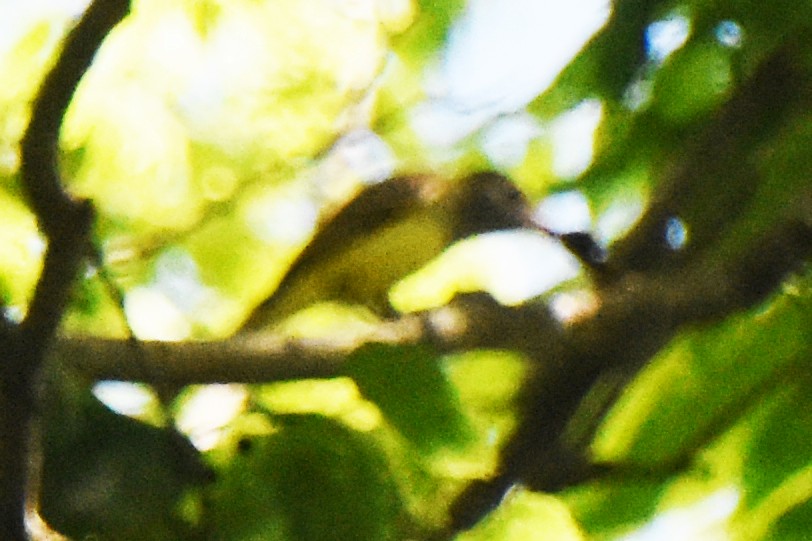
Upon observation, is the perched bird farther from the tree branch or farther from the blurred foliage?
the tree branch

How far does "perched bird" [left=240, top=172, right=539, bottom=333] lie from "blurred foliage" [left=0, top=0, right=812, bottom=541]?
0.15ft

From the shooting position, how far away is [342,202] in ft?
4.28

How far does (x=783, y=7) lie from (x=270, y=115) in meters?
0.54

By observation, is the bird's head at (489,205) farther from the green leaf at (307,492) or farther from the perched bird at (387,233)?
the green leaf at (307,492)

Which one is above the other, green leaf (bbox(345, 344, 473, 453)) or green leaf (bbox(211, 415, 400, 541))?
green leaf (bbox(345, 344, 473, 453))

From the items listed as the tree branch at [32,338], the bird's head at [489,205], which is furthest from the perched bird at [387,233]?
the tree branch at [32,338]

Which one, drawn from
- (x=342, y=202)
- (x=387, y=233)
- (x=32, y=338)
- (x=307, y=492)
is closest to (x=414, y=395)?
(x=307, y=492)

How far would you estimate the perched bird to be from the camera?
1.11 metres

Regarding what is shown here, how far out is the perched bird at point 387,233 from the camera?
3.63ft

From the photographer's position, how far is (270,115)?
1.00 m

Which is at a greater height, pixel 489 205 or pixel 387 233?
pixel 489 205

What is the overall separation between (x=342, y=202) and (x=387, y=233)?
20 centimetres

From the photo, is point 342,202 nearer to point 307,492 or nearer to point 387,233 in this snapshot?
point 387,233

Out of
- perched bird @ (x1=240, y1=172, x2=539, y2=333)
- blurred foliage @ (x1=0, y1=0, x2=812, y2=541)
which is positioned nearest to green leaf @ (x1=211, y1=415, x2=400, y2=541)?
blurred foliage @ (x1=0, y1=0, x2=812, y2=541)
